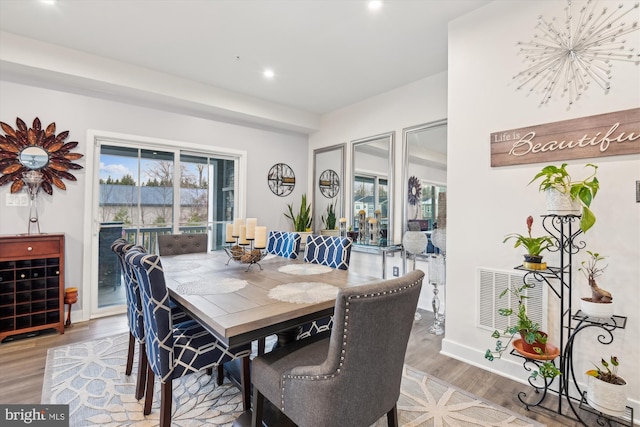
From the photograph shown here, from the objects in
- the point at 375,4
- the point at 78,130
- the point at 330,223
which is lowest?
the point at 330,223

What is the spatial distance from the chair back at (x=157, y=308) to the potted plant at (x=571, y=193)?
2.17 m

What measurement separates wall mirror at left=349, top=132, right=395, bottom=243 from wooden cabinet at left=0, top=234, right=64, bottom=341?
11.3 ft

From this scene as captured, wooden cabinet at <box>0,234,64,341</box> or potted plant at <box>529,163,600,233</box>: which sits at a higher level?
potted plant at <box>529,163,600,233</box>

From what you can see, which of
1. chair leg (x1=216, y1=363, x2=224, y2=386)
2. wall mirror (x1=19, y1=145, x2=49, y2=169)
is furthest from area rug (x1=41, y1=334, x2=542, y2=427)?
wall mirror (x1=19, y1=145, x2=49, y2=169)

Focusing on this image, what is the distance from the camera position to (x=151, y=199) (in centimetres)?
383

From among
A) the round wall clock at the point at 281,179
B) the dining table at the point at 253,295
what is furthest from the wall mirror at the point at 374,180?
the dining table at the point at 253,295

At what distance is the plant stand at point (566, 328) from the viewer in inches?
70.8

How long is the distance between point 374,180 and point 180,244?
8.49ft

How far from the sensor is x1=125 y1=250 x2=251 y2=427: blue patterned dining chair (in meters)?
1.45

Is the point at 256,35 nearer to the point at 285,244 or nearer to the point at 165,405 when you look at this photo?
the point at 285,244

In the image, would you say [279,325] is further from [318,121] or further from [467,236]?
[318,121]

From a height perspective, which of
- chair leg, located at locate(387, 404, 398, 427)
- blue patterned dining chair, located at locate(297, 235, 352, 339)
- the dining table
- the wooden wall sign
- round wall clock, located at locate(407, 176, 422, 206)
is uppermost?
the wooden wall sign

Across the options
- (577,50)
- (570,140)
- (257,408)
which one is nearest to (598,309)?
(570,140)

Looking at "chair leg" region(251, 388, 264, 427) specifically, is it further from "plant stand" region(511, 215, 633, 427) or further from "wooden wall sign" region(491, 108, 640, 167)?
"wooden wall sign" region(491, 108, 640, 167)
